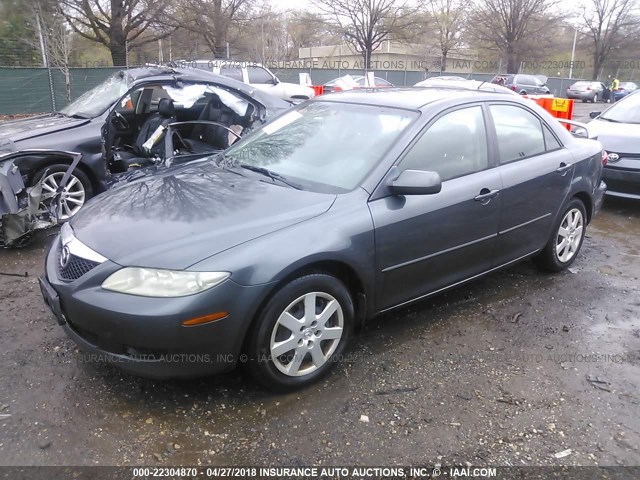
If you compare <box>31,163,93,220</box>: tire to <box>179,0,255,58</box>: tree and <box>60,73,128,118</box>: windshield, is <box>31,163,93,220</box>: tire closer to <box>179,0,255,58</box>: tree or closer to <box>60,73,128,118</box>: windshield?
<box>60,73,128,118</box>: windshield

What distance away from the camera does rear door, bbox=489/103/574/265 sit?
3820 millimetres

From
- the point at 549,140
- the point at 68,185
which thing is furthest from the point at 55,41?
the point at 549,140

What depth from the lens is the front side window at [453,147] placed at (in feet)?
11.0

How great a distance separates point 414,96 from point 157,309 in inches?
93.4

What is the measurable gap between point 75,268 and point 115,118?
4.22m

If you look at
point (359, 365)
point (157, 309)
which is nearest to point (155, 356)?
point (157, 309)

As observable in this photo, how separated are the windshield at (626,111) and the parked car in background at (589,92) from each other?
27.8 meters

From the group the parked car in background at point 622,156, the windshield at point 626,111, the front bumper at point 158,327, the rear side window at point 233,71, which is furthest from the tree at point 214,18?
the front bumper at point 158,327

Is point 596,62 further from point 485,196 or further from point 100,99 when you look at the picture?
point 485,196

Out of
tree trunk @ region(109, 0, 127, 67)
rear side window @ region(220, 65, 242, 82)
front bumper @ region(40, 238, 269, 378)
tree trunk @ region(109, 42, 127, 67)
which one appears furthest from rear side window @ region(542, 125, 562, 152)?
tree trunk @ region(109, 42, 127, 67)

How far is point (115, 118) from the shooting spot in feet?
21.0

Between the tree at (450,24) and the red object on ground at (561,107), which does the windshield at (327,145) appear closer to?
the red object on ground at (561,107)

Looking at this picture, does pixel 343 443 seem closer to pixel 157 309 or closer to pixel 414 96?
pixel 157 309

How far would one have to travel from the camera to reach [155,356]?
252 centimetres
